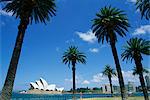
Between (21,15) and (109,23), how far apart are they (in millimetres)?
17841

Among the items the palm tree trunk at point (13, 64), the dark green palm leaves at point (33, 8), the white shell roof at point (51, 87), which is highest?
the white shell roof at point (51, 87)

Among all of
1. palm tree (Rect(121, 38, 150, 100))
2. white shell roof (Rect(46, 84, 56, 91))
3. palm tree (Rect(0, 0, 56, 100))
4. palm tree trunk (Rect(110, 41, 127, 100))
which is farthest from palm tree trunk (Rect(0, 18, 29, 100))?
white shell roof (Rect(46, 84, 56, 91))

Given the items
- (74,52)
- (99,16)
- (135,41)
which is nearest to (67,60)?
(74,52)

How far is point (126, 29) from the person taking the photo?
43.8 m

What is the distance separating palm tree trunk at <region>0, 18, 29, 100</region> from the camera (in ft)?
82.5

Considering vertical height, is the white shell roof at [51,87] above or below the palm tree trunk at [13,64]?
above

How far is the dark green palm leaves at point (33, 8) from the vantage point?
94.4ft

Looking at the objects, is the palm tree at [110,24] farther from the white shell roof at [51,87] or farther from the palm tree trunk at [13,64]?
the white shell roof at [51,87]

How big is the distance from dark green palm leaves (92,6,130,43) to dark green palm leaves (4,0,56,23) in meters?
13.0

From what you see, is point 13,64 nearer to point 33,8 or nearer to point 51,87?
point 33,8

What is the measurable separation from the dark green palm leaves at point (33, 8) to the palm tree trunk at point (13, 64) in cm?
127

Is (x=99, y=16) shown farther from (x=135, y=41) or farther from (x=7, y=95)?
(x=7, y=95)

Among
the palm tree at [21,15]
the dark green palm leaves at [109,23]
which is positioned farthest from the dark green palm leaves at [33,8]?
the dark green palm leaves at [109,23]

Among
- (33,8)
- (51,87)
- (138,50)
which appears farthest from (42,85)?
(33,8)
